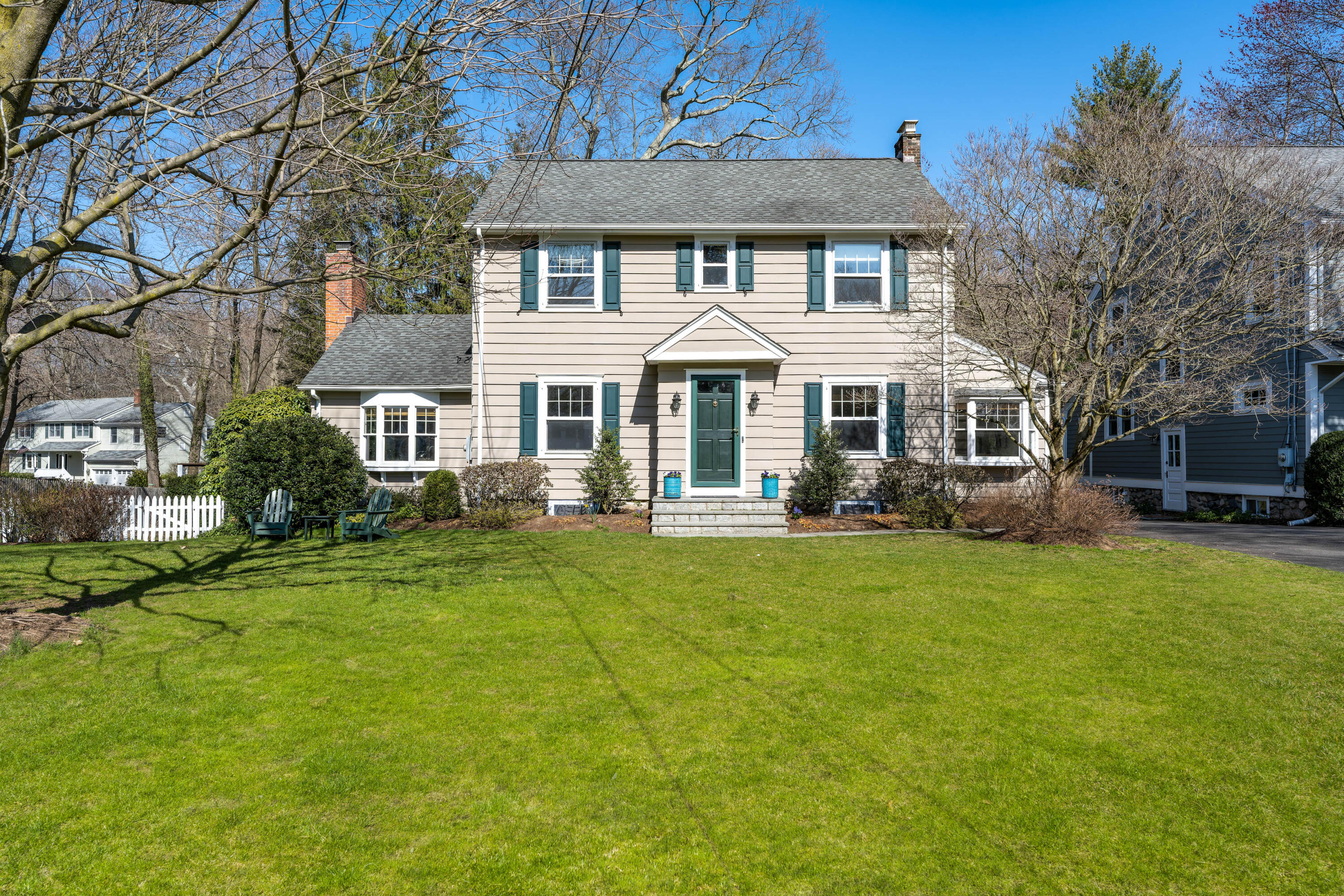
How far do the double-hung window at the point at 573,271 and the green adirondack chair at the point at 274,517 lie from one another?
6.36 m

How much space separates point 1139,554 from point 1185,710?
6.84m

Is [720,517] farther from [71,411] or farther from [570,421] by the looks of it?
A: [71,411]

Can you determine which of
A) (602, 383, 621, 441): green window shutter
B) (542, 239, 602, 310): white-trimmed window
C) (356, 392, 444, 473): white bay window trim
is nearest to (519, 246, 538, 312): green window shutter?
(542, 239, 602, 310): white-trimmed window

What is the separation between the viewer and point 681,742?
4582 mm

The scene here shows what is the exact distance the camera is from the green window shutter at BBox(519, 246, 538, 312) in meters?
16.0

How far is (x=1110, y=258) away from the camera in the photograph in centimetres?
1223

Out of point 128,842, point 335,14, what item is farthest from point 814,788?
point 335,14

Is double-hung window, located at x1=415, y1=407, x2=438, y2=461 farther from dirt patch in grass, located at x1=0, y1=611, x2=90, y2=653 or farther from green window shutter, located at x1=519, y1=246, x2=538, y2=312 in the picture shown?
dirt patch in grass, located at x1=0, y1=611, x2=90, y2=653

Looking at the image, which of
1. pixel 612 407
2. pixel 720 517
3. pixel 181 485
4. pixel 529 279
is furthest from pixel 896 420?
pixel 181 485

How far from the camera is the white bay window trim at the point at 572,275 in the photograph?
16.0m

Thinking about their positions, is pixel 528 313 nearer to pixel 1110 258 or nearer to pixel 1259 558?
pixel 1110 258

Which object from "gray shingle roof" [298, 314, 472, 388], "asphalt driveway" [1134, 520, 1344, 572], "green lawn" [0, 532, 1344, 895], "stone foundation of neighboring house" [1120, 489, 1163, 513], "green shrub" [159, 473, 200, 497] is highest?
"gray shingle roof" [298, 314, 472, 388]

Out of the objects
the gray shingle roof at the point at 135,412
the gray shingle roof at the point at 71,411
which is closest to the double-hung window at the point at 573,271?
the gray shingle roof at the point at 135,412

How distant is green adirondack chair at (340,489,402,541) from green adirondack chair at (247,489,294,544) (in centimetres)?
90
